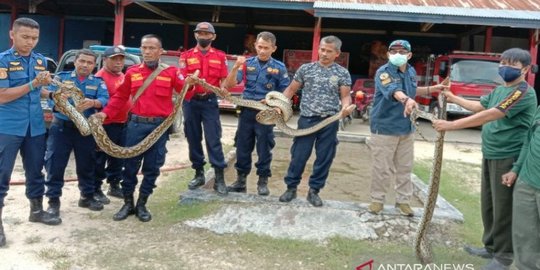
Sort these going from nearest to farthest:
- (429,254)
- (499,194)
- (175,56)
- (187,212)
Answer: (499,194) < (429,254) < (187,212) < (175,56)

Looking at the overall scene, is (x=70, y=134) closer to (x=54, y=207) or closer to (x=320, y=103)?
(x=54, y=207)

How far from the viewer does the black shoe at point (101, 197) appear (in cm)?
548

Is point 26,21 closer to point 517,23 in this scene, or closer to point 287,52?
point 517,23

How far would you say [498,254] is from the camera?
3982mm

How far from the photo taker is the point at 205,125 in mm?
5238

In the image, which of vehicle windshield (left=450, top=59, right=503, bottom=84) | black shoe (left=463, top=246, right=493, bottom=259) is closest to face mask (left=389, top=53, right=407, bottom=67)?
black shoe (left=463, top=246, right=493, bottom=259)

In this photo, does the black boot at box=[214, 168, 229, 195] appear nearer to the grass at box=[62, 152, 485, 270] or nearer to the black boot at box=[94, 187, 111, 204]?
the grass at box=[62, 152, 485, 270]

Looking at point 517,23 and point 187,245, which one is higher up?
point 517,23

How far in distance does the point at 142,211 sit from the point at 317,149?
2.08 m

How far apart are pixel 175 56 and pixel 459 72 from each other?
9278 millimetres

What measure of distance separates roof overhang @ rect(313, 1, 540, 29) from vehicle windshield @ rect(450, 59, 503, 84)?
59.5 inches

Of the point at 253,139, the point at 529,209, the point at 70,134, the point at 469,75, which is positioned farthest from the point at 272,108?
the point at 469,75

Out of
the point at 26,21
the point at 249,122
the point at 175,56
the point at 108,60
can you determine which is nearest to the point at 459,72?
the point at 175,56

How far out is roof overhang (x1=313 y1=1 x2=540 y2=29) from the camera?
1358cm
